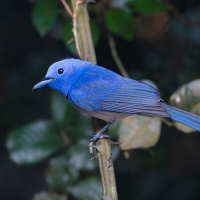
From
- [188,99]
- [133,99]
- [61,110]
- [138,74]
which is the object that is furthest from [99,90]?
[138,74]

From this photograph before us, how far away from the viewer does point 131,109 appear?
2781 mm

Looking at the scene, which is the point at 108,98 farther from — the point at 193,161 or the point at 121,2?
the point at 193,161

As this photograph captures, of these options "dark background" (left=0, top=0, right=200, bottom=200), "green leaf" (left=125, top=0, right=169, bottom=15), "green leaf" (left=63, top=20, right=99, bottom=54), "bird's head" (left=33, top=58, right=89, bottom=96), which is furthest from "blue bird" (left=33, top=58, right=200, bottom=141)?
"dark background" (left=0, top=0, right=200, bottom=200)

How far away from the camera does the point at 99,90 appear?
287cm

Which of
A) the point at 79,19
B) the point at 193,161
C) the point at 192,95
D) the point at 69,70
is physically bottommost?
the point at 193,161

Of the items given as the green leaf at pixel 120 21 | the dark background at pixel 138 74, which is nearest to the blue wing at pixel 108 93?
the green leaf at pixel 120 21

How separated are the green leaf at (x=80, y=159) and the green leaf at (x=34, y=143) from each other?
0.14 metres

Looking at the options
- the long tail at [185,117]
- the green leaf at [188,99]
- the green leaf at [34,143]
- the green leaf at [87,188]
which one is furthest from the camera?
the green leaf at [34,143]

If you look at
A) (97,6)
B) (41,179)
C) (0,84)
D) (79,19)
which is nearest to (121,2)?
(97,6)

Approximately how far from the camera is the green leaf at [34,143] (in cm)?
309

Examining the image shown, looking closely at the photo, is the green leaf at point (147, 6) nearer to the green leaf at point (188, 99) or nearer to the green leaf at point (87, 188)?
the green leaf at point (188, 99)

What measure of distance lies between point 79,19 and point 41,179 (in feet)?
7.69

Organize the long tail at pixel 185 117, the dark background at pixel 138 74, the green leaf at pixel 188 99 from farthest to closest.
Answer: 1. the dark background at pixel 138 74
2. the green leaf at pixel 188 99
3. the long tail at pixel 185 117

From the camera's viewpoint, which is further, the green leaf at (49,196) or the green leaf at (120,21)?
the green leaf at (120,21)
